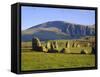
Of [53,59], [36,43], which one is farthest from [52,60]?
[36,43]

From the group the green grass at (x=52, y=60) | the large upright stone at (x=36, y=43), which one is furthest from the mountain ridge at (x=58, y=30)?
the green grass at (x=52, y=60)

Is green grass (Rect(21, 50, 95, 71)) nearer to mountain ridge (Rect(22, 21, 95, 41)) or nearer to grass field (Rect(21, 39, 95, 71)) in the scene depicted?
grass field (Rect(21, 39, 95, 71))

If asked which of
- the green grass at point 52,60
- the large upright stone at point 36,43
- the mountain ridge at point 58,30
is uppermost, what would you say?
the mountain ridge at point 58,30

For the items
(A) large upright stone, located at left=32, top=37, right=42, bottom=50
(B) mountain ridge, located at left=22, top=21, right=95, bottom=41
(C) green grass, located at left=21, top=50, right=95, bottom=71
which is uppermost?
(B) mountain ridge, located at left=22, top=21, right=95, bottom=41

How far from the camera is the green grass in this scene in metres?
2.18

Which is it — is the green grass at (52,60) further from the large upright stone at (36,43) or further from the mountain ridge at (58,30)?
the mountain ridge at (58,30)

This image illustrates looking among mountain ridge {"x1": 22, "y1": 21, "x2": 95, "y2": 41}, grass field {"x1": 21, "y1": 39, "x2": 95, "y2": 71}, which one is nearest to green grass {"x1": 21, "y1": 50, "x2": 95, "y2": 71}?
grass field {"x1": 21, "y1": 39, "x2": 95, "y2": 71}

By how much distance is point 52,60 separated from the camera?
2271 millimetres

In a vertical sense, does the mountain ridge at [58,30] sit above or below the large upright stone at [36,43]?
above

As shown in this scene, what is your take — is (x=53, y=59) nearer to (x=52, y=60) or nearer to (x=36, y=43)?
(x=52, y=60)

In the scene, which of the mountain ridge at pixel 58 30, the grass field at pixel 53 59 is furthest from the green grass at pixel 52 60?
the mountain ridge at pixel 58 30

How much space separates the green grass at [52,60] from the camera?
2.18m

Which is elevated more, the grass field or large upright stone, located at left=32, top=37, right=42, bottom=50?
large upright stone, located at left=32, top=37, right=42, bottom=50

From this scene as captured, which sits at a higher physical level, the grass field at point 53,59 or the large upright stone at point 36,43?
the large upright stone at point 36,43
